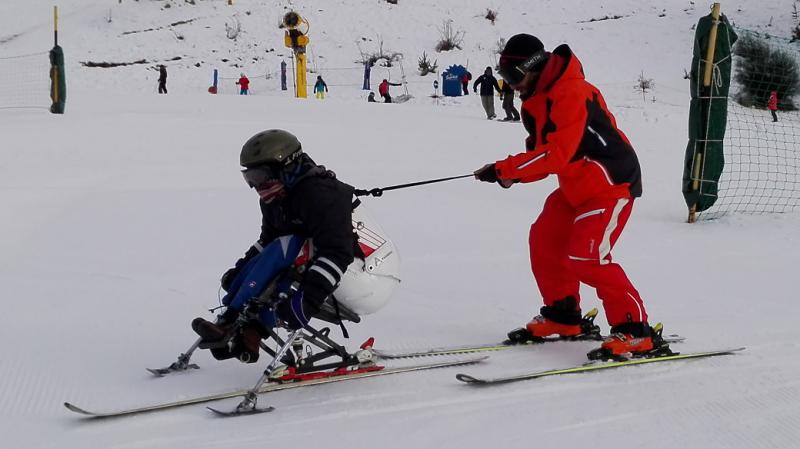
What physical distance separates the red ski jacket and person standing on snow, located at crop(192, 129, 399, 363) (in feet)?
3.34

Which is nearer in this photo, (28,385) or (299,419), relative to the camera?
(299,419)

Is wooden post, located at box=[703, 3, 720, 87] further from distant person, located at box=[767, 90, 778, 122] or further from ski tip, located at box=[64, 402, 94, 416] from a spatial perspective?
ski tip, located at box=[64, 402, 94, 416]

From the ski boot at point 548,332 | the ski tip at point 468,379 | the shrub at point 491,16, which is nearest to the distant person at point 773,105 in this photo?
the ski boot at point 548,332

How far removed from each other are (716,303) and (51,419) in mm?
4455

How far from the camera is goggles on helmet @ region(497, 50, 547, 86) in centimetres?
445

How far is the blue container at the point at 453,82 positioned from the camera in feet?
87.5

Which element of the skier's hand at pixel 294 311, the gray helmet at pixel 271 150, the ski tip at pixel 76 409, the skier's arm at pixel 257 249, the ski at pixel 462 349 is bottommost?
the ski at pixel 462 349

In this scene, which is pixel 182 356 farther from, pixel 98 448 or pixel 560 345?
pixel 560 345

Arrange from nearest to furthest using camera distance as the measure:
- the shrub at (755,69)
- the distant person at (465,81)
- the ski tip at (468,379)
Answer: the ski tip at (468,379), the shrub at (755,69), the distant person at (465,81)

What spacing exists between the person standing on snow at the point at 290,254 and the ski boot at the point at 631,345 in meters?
1.40

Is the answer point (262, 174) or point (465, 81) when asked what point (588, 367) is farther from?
point (465, 81)

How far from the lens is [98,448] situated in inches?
130

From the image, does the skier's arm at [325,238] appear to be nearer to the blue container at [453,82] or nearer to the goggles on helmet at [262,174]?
the goggles on helmet at [262,174]

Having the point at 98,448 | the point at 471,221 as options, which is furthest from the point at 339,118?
the point at 98,448
